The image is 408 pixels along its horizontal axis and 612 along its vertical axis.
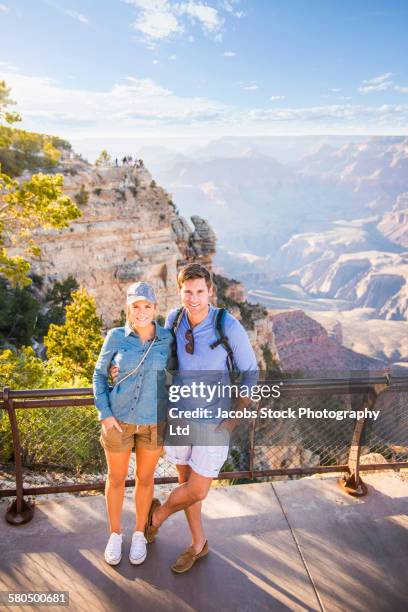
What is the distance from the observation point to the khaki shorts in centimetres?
305

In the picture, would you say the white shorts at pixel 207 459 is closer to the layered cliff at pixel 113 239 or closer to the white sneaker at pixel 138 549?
the white sneaker at pixel 138 549

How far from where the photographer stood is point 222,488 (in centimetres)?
426

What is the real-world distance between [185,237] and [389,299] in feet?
550

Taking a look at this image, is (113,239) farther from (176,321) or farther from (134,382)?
(134,382)

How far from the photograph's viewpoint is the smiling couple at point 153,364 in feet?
9.86

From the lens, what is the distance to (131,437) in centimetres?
311

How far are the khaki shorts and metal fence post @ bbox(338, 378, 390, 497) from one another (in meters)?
2.22

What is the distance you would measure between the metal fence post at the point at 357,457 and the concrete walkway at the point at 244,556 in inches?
3.7

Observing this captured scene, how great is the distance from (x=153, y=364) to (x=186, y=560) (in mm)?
1653

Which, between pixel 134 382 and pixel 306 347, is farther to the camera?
pixel 306 347

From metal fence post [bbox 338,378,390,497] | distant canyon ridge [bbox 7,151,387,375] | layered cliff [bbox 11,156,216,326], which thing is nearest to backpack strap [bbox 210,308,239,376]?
metal fence post [bbox 338,378,390,497]

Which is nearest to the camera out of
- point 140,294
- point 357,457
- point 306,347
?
point 140,294

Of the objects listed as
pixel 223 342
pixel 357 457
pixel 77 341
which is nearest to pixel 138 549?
pixel 223 342

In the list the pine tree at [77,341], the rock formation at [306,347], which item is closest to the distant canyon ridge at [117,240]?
the pine tree at [77,341]
